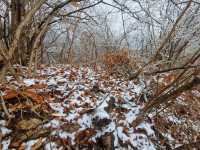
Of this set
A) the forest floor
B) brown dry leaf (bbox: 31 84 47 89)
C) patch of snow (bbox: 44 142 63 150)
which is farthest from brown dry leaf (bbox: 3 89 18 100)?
patch of snow (bbox: 44 142 63 150)

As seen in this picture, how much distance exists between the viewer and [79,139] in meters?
3.10

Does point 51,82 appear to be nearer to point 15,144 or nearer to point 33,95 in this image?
point 33,95

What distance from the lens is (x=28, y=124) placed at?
10.3ft

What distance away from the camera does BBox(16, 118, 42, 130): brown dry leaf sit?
3102mm

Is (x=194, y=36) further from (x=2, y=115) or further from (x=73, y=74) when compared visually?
(x=2, y=115)

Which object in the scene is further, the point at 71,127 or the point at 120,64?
the point at 120,64

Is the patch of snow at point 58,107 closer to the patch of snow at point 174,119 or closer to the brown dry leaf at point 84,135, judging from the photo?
the brown dry leaf at point 84,135

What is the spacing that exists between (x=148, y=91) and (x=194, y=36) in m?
2.28

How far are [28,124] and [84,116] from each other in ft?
2.02

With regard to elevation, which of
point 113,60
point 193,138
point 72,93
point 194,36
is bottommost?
point 193,138

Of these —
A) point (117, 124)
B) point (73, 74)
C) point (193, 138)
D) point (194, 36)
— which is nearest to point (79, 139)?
point (117, 124)

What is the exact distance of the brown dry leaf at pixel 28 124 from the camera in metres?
3.10

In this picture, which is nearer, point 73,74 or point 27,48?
point 73,74

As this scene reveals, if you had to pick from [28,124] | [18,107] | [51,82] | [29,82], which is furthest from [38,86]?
[28,124]
